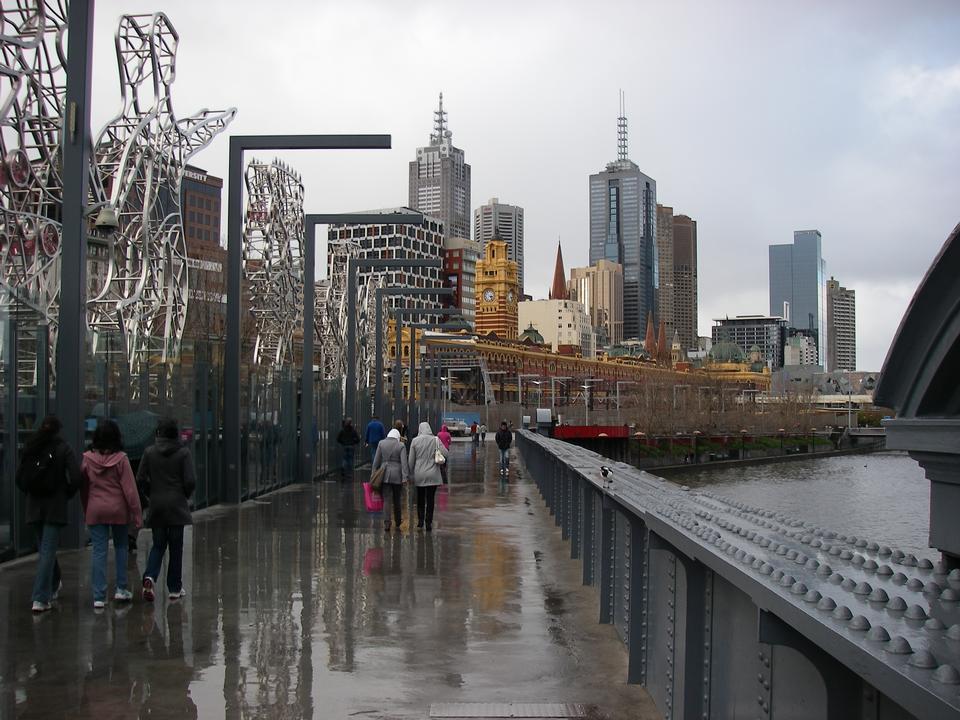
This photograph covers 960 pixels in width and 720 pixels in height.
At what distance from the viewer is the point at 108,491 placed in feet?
33.2

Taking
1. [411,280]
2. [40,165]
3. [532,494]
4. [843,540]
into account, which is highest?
[411,280]

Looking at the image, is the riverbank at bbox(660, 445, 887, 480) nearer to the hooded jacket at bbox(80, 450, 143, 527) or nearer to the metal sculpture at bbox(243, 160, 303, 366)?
the metal sculpture at bbox(243, 160, 303, 366)

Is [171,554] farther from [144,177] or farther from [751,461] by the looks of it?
[751,461]

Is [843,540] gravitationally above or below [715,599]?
above

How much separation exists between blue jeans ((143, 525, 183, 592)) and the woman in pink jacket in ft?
0.92

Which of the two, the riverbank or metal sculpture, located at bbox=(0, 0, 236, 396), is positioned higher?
metal sculpture, located at bbox=(0, 0, 236, 396)

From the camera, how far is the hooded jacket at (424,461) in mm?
16750

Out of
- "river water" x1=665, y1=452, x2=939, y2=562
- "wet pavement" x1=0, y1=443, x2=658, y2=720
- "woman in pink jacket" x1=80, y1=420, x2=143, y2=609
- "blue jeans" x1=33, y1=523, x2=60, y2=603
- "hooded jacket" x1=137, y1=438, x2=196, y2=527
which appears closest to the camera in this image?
"wet pavement" x1=0, y1=443, x2=658, y2=720

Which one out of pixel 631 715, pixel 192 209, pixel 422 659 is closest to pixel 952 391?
pixel 631 715

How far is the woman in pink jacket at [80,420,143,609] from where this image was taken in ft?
32.9

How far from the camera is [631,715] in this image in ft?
22.4

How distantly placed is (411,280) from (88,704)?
150m

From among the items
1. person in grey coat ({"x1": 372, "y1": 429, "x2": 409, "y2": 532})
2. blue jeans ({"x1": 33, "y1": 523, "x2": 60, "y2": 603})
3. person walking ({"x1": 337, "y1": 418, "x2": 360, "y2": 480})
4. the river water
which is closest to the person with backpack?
blue jeans ({"x1": 33, "y1": 523, "x2": 60, "y2": 603})

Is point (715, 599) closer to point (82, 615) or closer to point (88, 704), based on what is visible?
point (88, 704)
